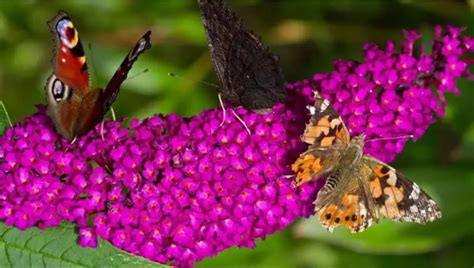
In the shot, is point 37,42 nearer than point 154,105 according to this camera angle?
No

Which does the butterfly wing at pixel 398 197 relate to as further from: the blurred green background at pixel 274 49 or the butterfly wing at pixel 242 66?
the blurred green background at pixel 274 49

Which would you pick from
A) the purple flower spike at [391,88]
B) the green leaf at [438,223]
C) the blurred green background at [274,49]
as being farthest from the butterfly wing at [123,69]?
the green leaf at [438,223]

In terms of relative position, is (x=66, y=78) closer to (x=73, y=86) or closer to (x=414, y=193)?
(x=73, y=86)

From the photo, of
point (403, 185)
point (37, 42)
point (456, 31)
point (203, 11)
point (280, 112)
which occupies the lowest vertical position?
point (403, 185)

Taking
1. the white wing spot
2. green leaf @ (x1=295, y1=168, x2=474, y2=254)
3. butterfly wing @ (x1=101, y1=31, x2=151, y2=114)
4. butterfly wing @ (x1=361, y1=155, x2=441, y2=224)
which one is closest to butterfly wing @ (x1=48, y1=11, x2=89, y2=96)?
butterfly wing @ (x1=101, y1=31, x2=151, y2=114)

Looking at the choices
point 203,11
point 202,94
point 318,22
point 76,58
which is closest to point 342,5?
point 318,22

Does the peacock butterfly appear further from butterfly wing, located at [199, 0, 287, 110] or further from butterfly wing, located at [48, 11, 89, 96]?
butterfly wing, located at [199, 0, 287, 110]

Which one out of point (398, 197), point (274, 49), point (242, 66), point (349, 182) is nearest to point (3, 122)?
point (242, 66)

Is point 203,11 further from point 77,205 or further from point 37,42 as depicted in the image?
point 37,42
